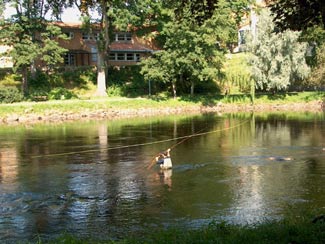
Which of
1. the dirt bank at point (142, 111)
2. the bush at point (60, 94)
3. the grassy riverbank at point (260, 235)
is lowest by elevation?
the grassy riverbank at point (260, 235)

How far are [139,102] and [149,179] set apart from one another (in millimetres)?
39410

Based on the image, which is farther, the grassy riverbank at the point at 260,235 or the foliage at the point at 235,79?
the foliage at the point at 235,79

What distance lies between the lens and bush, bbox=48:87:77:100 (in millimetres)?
63662

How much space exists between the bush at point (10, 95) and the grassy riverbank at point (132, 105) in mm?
1947

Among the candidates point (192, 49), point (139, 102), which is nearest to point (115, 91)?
point (139, 102)

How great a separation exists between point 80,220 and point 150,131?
26213 mm

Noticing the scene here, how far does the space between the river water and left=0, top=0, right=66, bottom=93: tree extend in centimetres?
1994

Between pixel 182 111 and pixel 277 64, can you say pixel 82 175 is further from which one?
pixel 277 64

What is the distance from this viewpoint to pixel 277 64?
63531mm

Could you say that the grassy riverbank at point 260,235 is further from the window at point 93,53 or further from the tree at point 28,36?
the window at point 93,53

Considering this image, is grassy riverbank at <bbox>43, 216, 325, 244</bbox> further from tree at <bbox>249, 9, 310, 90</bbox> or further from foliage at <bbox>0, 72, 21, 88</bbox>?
foliage at <bbox>0, 72, 21, 88</bbox>

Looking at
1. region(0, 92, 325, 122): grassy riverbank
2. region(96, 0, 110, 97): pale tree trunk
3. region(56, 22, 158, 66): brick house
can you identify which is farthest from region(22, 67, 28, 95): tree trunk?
region(56, 22, 158, 66): brick house

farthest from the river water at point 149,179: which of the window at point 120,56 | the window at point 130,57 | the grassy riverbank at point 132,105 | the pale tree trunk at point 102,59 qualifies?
the window at point 130,57

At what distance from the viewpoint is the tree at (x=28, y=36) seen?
60.1 metres
